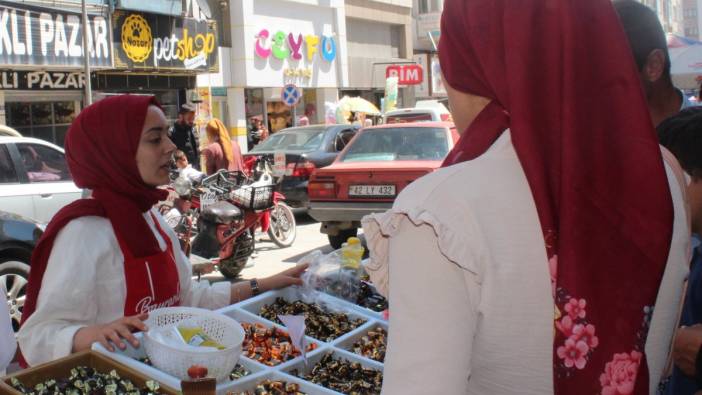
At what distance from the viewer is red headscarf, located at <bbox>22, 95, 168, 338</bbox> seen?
2.45m

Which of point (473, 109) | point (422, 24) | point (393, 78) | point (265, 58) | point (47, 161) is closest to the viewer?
point (473, 109)

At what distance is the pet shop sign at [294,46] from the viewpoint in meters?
22.5

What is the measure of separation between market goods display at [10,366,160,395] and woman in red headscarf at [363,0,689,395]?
3.45ft

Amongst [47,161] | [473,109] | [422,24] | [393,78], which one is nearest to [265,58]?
[393,78]

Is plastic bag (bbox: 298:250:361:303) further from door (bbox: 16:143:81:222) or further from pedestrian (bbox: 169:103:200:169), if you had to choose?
pedestrian (bbox: 169:103:200:169)

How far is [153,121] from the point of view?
2787mm

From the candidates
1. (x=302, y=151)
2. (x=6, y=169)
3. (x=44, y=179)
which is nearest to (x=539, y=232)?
(x=6, y=169)

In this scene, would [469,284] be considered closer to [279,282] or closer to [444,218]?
[444,218]

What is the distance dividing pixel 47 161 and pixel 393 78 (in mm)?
18505

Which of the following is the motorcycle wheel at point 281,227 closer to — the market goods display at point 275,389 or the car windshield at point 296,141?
the car windshield at point 296,141

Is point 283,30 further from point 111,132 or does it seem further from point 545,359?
point 545,359

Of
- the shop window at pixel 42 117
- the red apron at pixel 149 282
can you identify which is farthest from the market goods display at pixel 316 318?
the shop window at pixel 42 117

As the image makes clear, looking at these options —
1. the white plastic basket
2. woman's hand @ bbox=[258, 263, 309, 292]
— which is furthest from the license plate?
the white plastic basket

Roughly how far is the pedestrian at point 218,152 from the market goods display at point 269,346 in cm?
765
